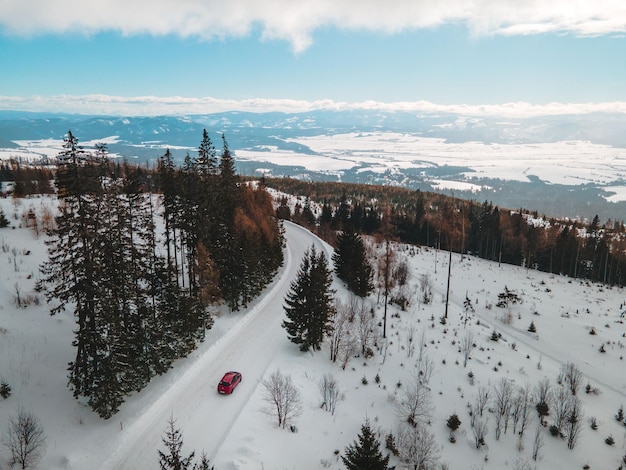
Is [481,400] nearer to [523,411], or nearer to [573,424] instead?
[523,411]

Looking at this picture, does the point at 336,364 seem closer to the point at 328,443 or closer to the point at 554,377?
the point at 328,443

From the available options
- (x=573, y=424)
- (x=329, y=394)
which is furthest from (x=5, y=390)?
(x=573, y=424)

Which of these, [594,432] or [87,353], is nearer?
[87,353]

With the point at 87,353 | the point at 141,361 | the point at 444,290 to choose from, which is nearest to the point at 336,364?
the point at 141,361

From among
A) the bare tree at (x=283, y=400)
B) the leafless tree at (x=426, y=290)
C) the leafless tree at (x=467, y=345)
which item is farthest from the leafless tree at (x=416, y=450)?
the leafless tree at (x=426, y=290)

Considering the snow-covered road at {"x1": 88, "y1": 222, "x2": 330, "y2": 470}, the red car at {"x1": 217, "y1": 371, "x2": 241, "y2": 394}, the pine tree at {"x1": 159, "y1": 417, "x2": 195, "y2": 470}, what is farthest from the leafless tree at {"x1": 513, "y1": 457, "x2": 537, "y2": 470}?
the pine tree at {"x1": 159, "y1": 417, "x2": 195, "y2": 470}

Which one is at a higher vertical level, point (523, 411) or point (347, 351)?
point (347, 351)
